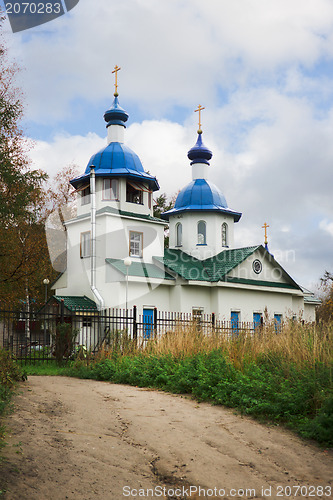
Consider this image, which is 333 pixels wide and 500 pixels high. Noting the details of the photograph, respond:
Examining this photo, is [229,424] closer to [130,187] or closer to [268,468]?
[268,468]

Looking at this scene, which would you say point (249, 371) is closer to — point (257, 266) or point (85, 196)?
point (85, 196)

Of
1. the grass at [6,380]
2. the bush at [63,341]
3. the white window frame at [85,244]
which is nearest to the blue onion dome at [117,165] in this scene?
the white window frame at [85,244]

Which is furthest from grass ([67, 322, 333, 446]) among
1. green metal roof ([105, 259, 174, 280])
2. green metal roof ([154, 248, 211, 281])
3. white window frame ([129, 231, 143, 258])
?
green metal roof ([154, 248, 211, 281])

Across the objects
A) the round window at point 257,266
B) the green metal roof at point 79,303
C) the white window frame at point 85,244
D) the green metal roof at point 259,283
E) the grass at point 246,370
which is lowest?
the grass at point 246,370

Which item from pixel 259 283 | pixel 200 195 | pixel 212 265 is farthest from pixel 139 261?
pixel 200 195

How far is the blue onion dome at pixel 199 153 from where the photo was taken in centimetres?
3228

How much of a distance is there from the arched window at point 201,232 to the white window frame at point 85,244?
26.6 feet

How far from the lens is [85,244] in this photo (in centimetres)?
2488

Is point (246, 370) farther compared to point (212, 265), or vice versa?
point (212, 265)

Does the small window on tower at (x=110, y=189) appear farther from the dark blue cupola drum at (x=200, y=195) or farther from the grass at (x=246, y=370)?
the grass at (x=246, y=370)

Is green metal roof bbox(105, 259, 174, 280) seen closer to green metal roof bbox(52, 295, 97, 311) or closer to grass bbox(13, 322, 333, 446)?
green metal roof bbox(52, 295, 97, 311)

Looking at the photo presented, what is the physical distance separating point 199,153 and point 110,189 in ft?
31.2

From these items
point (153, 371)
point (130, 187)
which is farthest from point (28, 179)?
point (153, 371)

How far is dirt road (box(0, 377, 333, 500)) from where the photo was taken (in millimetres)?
4949
